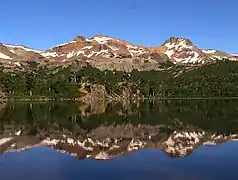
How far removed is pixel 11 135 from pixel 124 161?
77.3 feet

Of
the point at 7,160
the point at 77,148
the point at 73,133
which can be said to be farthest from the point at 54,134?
the point at 7,160

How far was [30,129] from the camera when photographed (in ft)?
197

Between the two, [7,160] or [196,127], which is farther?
[196,127]

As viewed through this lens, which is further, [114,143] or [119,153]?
[114,143]

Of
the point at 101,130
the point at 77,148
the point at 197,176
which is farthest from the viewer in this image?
the point at 101,130

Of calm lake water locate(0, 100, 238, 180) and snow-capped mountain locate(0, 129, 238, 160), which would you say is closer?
calm lake water locate(0, 100, 238, 180)

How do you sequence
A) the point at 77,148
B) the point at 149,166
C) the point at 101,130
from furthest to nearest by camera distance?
the point at 101,130 → the point at 77,148 → the point at 149,166

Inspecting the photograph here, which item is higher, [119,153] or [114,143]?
[114,143]

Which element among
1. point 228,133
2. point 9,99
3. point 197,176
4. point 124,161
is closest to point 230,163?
point 197,176

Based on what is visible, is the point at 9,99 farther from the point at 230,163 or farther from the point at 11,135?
the point at 230,163

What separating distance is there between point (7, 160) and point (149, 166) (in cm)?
1173

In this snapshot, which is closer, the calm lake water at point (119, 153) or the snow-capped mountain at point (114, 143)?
the calm lake water at point (119, 153)

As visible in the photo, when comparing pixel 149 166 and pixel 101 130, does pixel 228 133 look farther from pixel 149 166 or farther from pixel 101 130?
pixel 149 166

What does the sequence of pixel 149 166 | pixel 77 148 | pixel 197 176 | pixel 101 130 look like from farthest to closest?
pixel 101 130, pixel 77 148, pixel 149 166, pixel 197 176
